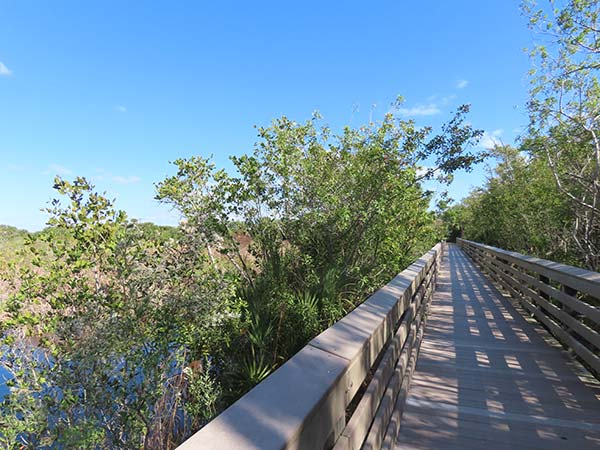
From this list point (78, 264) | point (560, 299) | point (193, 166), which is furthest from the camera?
point (193, 166)

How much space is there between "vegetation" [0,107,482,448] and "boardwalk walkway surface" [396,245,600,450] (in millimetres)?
1436

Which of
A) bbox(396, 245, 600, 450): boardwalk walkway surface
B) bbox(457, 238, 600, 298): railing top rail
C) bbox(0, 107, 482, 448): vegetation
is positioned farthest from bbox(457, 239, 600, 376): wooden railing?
bbox(0, 107, 482, 448): vegetation

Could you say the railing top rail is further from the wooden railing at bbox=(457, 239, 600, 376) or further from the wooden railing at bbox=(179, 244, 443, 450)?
the wooden railing at bbox=(179, 244, 443, 450)

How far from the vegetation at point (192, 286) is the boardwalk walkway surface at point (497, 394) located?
144cm

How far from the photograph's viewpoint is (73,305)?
3.08m

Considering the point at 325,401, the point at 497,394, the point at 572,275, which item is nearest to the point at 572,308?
the point at 572,275

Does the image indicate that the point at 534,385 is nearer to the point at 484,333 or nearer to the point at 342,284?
the point at 484,333

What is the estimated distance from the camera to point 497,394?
2.91 m

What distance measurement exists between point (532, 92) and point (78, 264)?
32.3 feet

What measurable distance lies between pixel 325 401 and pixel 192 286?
2440 mm

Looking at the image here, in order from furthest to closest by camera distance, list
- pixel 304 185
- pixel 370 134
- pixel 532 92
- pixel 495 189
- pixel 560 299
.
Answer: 1. pixel 495 189
2. pixel 532 92
3. pixel 370 134
4. pixel 304 185
5. pixel 560 299

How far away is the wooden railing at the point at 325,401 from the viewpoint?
81 cm

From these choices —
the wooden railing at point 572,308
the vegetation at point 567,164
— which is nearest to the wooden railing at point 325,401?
the wooden railing at point 572,308

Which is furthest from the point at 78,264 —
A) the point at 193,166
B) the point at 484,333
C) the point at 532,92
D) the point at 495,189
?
the point at 495,189
